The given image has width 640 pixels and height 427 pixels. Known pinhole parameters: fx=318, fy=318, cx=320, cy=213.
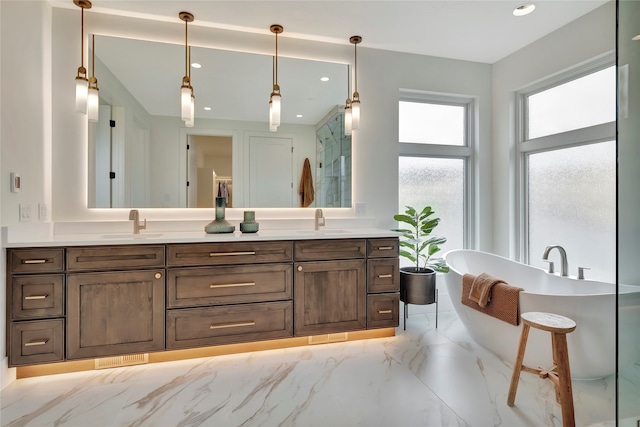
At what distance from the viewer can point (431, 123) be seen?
3389 millimetres

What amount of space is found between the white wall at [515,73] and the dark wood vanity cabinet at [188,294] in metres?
1.51

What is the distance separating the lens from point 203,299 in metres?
2.16

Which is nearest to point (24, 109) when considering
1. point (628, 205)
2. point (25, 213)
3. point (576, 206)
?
point (25, 213)

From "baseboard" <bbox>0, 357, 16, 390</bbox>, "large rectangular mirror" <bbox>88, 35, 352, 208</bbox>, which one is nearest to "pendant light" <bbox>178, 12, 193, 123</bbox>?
"large rectangular mirror" <bbox>88, 35, 352, 208</bbox>

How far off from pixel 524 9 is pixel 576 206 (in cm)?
164

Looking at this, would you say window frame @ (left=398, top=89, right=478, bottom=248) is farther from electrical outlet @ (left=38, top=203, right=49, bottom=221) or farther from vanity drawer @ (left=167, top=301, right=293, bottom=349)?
electrical outlet @ (left=38, top=203, right=49, bottom=221)

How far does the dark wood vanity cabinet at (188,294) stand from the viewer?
1.91 metres

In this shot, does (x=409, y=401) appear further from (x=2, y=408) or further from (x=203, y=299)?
(x=2, y=408)

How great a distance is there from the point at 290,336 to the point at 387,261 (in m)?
0.94

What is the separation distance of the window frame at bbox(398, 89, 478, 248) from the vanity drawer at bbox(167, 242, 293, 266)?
181 cm

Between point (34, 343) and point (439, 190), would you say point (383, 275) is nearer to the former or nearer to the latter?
point (439, 190)

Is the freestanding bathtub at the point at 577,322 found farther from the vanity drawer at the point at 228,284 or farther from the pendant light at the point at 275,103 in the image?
the pendant light at the point at 275,103

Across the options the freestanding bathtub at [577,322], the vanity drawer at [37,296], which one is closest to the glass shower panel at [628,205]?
the freestanding bathtub at [577,322]

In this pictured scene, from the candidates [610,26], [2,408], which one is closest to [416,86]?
[610,26]
